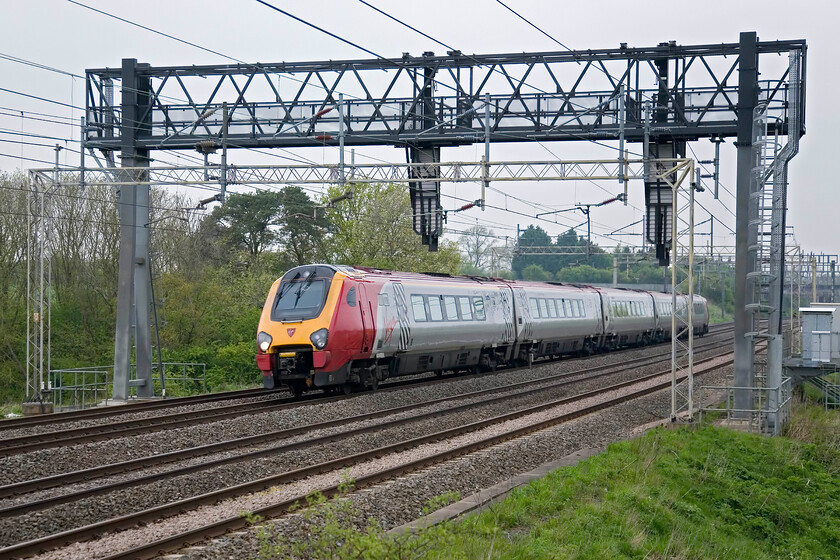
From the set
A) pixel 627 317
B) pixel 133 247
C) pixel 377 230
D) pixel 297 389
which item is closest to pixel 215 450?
pixel 297 389

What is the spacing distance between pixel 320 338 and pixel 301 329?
0.60 m

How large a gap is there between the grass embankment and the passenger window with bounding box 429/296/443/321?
28.2ft

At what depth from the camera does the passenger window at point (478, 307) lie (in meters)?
27.3

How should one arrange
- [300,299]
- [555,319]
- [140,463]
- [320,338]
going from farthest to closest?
[555,319]
[300,299]
[320,338]
[140,463]

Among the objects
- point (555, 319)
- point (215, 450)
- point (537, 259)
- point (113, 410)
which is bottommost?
point (113, 410)

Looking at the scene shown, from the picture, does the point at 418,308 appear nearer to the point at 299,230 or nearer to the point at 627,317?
the point at 627,317

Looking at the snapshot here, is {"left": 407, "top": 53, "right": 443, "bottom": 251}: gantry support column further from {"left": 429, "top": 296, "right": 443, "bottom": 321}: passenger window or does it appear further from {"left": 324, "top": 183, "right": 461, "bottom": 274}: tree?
{"left": 324, "top": 183, "right": 461, "bottom": 274}: tree

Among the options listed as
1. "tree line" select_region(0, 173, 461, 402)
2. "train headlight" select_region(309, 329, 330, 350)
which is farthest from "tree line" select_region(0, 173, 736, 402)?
"train headlight" select_region(309, 329, 330, 350)

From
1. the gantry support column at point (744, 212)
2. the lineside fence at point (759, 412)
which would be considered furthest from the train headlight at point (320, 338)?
the gantry support column at point (744, 212)

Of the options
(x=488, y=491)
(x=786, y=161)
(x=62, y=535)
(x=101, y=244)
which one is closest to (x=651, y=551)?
(x=488, y=491)

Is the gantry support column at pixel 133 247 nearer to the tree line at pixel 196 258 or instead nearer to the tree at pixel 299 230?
the tree line at pixel 196 258

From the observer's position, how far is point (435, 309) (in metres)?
24.9

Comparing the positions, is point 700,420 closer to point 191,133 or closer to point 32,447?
point 32,447

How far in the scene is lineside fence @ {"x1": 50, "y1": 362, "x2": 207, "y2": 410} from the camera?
25.5 metres
